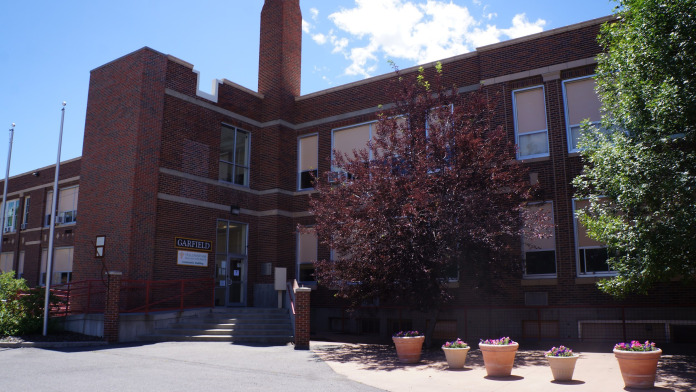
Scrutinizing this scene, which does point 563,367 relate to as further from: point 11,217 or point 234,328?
Answer: point 11,217

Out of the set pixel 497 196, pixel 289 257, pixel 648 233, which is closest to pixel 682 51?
pixel 648 233

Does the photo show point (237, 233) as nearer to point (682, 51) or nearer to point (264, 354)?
point (264, 354)

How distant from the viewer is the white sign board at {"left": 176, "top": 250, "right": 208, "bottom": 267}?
1928cm

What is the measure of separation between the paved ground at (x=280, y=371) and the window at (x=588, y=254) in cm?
335

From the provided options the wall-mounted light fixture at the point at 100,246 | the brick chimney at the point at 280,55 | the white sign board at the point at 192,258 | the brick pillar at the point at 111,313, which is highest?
the brick chimney at the point at 280,55

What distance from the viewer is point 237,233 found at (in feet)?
71.7

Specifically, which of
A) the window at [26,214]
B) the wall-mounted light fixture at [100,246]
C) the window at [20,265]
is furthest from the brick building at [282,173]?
the window at [26,214]

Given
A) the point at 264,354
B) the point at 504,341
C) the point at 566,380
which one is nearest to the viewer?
the point at 566,380

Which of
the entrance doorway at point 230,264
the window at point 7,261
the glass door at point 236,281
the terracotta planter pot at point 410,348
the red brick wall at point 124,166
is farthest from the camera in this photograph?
the window at point 7,261

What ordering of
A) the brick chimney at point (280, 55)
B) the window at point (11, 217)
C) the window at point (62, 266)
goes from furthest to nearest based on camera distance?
the window at point (11, 217) < the window at point (62, 266) < the brick chimney at point (280, 55)

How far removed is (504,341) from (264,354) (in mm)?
6055

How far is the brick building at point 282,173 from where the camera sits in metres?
16.5

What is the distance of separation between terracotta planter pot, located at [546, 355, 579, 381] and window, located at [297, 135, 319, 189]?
14.0 meters

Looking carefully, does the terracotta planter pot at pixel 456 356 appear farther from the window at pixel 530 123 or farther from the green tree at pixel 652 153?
the window at pixel 530 123
